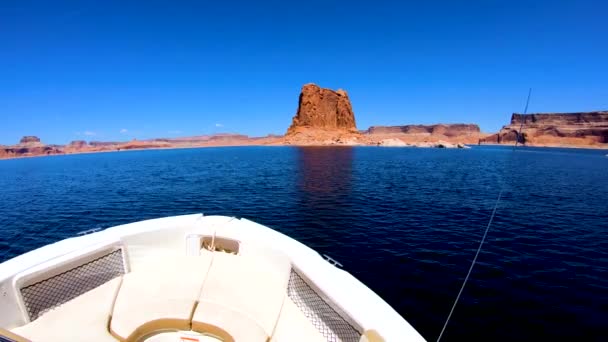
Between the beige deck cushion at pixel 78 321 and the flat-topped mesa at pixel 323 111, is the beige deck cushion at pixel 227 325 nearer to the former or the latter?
the beige deck cushion at pixel 78 321

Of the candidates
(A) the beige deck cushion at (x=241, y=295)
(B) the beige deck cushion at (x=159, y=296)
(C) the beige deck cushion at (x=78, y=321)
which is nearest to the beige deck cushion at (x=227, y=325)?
(A) the beige deck cushion at (x=241, y=295)

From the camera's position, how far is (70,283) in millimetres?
5707

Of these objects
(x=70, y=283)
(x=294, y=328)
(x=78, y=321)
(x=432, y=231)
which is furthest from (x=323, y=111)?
(x=78, y=321)

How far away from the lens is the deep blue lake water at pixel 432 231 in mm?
9430

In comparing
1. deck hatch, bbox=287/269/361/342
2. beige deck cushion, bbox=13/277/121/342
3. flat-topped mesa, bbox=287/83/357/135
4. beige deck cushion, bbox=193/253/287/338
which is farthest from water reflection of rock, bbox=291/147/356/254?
flat-topped mesa, bbox=287/83/357/135

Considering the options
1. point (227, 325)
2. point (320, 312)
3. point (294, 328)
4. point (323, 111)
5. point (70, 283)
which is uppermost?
point (323, 111)

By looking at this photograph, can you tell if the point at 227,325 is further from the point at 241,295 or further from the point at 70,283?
the point at 70,283

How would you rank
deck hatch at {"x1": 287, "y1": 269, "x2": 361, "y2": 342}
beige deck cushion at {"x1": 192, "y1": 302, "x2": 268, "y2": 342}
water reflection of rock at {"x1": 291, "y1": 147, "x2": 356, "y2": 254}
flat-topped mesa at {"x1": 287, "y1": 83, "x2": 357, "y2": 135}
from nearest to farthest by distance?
1. deck hatch at {"x1": 287, "y1": 269, "x2": 361, "y2": 342}
2. beige deck cushion at {"x1": 192, "y1": 302, "x2": 268, "y2": 342}
3. water reflection of rock at {"x1": 291, "y1": 147, "x2": 356, "y2": 254}
4. flat-topped mesa at {"x1": 287, "y1": 83, "x2": 357, "y2": 135}

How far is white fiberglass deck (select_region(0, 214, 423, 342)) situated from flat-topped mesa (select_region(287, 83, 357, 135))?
580 feet

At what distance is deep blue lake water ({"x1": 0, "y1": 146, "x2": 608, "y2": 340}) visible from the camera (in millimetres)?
9430

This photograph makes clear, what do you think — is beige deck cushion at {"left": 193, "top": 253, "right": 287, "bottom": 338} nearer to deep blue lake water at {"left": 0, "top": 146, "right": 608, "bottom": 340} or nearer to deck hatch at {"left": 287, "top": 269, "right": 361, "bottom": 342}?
deck hatch at {"left": 287, "top": 269, "right": 361, "bottom": 342}

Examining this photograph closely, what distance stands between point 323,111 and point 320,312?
18655cm

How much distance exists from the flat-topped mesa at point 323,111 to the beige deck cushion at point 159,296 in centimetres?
17712

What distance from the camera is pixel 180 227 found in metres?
7.36
